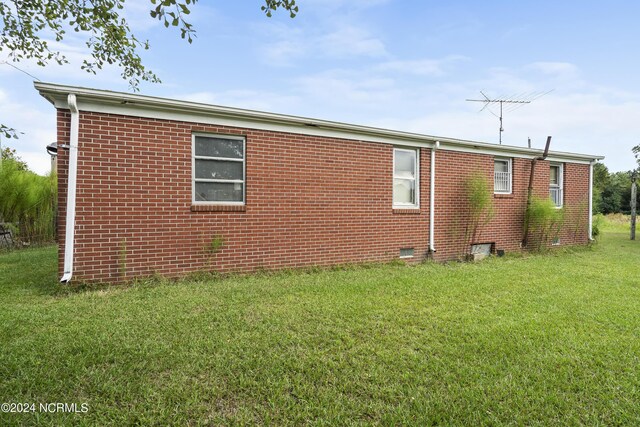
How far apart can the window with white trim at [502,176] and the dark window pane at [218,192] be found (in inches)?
279

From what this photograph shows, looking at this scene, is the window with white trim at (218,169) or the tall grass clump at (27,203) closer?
the window with white trim at (218,169)

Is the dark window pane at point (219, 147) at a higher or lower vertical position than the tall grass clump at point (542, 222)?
higher

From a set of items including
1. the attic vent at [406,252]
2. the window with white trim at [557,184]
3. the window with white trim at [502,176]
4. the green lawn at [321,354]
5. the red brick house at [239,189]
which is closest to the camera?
the green lawn at [321,354]

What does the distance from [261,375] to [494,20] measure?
8.99 metres

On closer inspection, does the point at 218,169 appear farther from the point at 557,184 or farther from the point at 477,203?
the point at 557,184

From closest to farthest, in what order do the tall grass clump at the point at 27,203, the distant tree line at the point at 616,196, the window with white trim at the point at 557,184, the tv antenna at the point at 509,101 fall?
the tall grass clump at the point at 27,203, the window with white trim at the point at 557,184, the tv antenna at the point at 509,101, the distant tree line at the point at 616,196

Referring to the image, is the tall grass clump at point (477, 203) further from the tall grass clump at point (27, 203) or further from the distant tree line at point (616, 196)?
the distant tree line at point (616, 196)

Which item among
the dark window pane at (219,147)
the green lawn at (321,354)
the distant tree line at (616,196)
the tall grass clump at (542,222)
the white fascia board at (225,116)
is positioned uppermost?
the distant tree line at (616,196)

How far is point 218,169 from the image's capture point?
588 cm

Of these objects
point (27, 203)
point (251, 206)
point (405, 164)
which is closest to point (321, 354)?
point (251, 206)

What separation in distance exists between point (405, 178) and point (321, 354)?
227 inches

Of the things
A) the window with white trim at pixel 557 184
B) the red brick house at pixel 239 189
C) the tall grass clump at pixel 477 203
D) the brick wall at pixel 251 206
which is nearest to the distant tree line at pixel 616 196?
the window with white trim at pixel 557 184

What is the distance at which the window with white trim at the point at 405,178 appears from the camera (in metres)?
7.71

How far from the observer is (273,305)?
418cm
